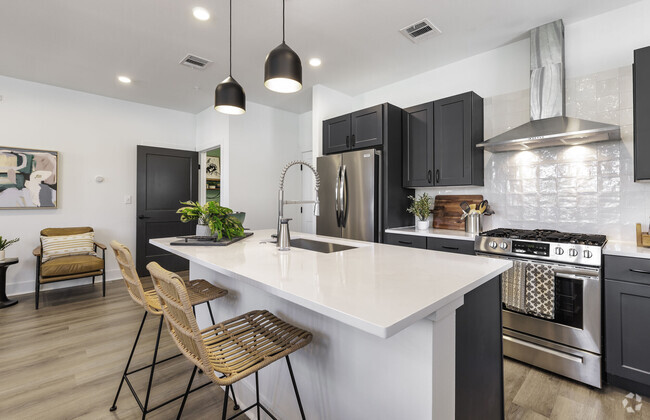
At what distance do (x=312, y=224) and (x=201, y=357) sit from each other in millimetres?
4018

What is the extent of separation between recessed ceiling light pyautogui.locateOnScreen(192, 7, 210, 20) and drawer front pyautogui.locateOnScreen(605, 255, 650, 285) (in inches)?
133

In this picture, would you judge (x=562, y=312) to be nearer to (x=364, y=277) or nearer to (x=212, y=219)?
(x=364, y=277)

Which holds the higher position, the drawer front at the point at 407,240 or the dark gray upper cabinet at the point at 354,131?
the dark gray upper cabinet at the point at 354,131

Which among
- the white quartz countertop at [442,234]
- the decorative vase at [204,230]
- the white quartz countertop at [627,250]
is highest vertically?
the decorative vase at [204,230]

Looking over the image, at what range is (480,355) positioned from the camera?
1309mm

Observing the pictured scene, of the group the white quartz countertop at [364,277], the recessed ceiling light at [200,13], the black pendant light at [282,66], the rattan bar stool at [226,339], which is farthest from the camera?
the recessed ceiling light at [200,13]

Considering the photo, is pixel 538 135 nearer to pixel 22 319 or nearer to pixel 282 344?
pixel 282 344

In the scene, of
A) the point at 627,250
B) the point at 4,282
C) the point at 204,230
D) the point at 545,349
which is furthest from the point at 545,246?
the point at 4,282

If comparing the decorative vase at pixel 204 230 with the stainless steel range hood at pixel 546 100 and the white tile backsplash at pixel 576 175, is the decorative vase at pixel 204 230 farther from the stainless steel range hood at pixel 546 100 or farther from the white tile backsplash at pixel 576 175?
the white tile backsplash at pixel 576 175

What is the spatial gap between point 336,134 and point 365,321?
3334 millimetres

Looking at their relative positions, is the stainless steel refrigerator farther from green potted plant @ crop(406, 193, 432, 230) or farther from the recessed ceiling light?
the recessed ceiling light

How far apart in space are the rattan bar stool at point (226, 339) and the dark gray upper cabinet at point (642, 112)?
2436mm

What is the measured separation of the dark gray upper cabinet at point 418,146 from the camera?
3.29 meters

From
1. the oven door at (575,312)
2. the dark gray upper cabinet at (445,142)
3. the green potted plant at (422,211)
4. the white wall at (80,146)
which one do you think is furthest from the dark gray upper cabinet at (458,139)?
the white wall at (80,146)
